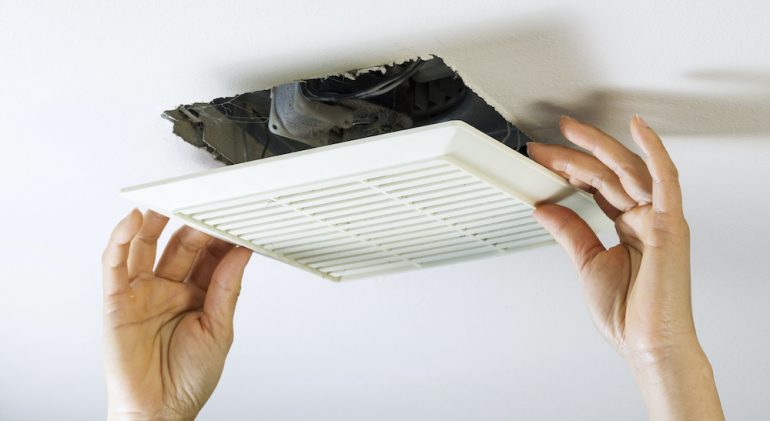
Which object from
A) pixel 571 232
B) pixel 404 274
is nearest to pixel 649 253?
pixel 571 232

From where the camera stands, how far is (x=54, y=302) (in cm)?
189

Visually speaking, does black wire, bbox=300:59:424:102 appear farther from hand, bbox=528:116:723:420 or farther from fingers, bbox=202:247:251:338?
fingers, bbox=202:247:251:338

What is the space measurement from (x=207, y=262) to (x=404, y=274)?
0.36m

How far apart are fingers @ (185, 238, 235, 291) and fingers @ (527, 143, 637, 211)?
56 centimetres

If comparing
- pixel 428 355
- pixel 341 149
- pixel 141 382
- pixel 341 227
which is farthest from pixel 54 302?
pixel 341 149

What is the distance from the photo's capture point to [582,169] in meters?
1.21

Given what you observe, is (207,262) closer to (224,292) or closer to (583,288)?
(224,292)

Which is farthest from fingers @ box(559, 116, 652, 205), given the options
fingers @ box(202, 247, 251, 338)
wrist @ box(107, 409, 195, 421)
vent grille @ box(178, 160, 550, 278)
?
wrist @ box(107, 409, 195, 421)

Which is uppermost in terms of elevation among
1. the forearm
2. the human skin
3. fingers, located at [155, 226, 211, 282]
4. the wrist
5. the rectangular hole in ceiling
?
the rectangular hole in ceiling

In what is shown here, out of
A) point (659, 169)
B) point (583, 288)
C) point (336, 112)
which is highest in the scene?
point (336, 112)

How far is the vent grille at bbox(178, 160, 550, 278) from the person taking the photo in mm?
1090

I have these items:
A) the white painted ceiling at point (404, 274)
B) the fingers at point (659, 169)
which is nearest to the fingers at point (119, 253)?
the white painted ceiling at point (404, 274)

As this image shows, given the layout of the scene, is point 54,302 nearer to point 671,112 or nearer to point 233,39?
point 233,39

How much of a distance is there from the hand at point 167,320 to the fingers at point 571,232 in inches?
19.3
